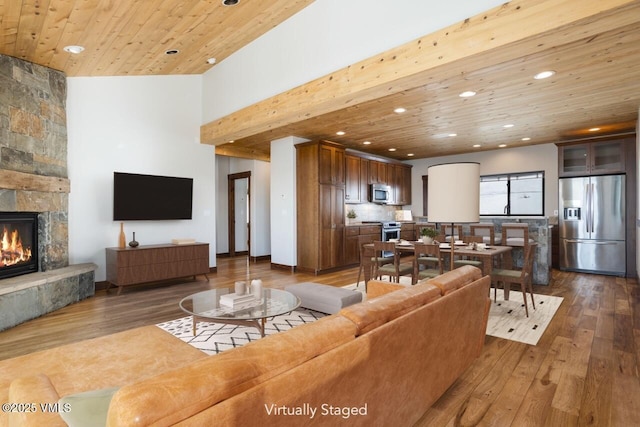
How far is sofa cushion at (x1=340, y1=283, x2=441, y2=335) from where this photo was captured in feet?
4.58

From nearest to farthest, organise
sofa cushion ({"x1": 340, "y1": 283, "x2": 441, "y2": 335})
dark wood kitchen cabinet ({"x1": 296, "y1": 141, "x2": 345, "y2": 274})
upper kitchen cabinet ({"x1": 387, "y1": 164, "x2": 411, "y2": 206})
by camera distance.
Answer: sofa cushion ({"x1": 340, "y1": 283, "x2": 441, "y2": 335}) → dark wood kitchen cabinet ({"x1": 296, "y1": 141, "x2": 345, "y2": 274}) → upper kitchen cabinet ({"x1": 387, "y1": 164, "x2": 411, "y2": 206})

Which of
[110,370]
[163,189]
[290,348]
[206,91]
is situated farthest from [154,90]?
[290,348]

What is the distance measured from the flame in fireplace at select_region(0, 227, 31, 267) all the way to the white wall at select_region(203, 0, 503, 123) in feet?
10.8

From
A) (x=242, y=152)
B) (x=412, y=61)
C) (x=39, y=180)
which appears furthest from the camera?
(x=242, y=152)

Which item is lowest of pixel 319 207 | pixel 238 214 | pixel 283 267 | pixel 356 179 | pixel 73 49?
pixel 283 267

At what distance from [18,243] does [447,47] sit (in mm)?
5188

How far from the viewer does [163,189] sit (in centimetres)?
579

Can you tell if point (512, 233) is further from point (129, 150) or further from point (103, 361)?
point (129, 150)

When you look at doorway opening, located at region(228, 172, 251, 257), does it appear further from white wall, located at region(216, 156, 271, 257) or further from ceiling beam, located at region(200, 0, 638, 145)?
ceiling beam, located at region(200, 0, 638, 145)

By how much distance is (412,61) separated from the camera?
10.4 ft

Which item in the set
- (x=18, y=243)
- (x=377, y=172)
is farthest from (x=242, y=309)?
(x=377, y=172)

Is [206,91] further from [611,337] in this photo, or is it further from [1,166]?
[611,337]

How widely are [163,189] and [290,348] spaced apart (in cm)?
542

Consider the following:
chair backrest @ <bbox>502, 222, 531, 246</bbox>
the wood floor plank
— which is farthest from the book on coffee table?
chair backrest @ <bbox>502, 222, 531, 246</bbox>
